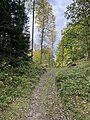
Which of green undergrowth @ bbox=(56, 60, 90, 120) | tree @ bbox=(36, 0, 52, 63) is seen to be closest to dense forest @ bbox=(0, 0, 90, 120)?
green undergrowth @ bbox=(56, 60, 90, 120)

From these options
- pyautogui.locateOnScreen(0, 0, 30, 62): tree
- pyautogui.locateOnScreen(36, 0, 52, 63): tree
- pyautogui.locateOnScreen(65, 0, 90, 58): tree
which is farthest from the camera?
pyautogui.locateOnScreen(36, 0, 52, 63): tree

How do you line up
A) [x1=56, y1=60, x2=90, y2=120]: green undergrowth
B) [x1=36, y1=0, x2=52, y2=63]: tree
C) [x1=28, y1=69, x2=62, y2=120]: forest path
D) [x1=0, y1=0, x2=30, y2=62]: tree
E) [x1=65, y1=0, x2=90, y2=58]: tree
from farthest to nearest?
[x1=36, y1=0, x2=52, y2=63]: tree → [x1=65, y1=0, x2=90, y2=58]: tree → [x1=0, y1=0, x2=30, y2=62]: tree → [x1=56, y1=60, x2=90, y2=120]: green undergrowth → [x1=28, y1=69, x2=62, y2=120]: forest path

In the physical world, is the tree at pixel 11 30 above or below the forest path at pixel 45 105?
above

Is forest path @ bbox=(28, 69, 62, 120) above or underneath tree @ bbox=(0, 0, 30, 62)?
underneath

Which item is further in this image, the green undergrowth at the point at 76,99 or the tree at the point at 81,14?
the tree at the point at 81,14

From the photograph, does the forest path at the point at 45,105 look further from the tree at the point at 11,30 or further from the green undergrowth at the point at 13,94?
the tree at the point at 11,30

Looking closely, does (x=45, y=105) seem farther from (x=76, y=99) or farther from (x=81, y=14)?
(x=81, y=14)

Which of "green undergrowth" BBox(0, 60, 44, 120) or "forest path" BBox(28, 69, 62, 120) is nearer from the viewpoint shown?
"forest path" BBox(28, 69, 62, 120)

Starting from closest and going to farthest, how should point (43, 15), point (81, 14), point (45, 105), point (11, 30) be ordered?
1. point (45, 105)
2. point (11, 30)
3. point (81, 14)
4. point (43, 15)

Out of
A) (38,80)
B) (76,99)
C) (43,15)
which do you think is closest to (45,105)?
(76,99)

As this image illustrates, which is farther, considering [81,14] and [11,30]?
[81,14]

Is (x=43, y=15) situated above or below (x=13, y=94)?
above

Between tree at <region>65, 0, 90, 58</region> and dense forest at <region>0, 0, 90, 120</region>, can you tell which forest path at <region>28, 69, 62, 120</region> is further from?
tree at <region>65, 0, 90, 58</region>

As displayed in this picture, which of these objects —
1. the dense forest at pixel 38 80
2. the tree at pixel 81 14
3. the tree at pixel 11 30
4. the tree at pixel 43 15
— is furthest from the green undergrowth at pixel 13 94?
the tree at pixel 43 15
